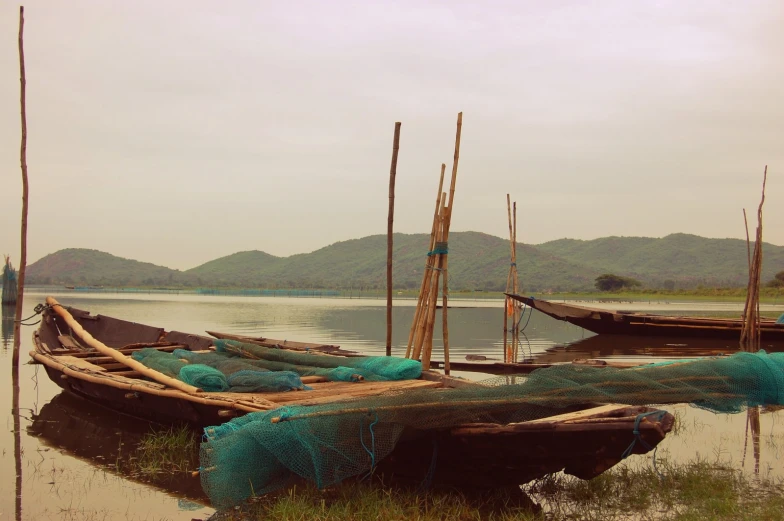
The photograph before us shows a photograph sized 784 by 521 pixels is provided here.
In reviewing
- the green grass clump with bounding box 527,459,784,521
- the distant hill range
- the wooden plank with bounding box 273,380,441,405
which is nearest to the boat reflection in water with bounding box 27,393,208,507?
the wooden plank with bounding box 273,380,441,405

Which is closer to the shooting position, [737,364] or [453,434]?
[453,434]

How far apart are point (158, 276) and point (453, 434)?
143042 millimetres

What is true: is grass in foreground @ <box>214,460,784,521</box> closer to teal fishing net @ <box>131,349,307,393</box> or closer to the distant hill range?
teal fishing net @ <box>131,349,307,393</box>

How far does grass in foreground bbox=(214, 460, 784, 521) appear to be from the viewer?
4848mm

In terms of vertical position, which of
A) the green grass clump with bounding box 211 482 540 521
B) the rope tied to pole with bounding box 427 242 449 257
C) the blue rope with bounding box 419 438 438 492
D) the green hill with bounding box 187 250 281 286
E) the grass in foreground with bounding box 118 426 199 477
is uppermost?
the green hill with bounding box 187 250 281 286

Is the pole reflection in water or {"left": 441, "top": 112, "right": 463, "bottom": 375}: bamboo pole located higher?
{"left": 441, "top": 112, "right": 463, "bottom": 375}: bamboo pole

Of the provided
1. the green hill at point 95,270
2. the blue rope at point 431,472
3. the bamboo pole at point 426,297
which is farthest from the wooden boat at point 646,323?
the green hill at point 95,270

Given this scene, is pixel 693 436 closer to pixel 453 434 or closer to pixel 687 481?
pixel 687 481

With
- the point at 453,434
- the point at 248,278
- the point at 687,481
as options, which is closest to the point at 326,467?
the point at 453,434

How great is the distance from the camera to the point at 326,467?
4914 millimetres

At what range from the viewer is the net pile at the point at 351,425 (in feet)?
16.1

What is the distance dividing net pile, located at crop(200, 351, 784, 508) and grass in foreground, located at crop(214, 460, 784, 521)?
0.20 meters

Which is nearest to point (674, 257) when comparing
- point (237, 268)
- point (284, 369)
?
point (237, 268)

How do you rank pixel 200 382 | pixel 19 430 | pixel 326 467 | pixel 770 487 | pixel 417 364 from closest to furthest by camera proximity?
1. pixel 326 467
2. pixel 770 487
3. pixel 200 382
4. pixel 417 364
5. pixel 19 430
